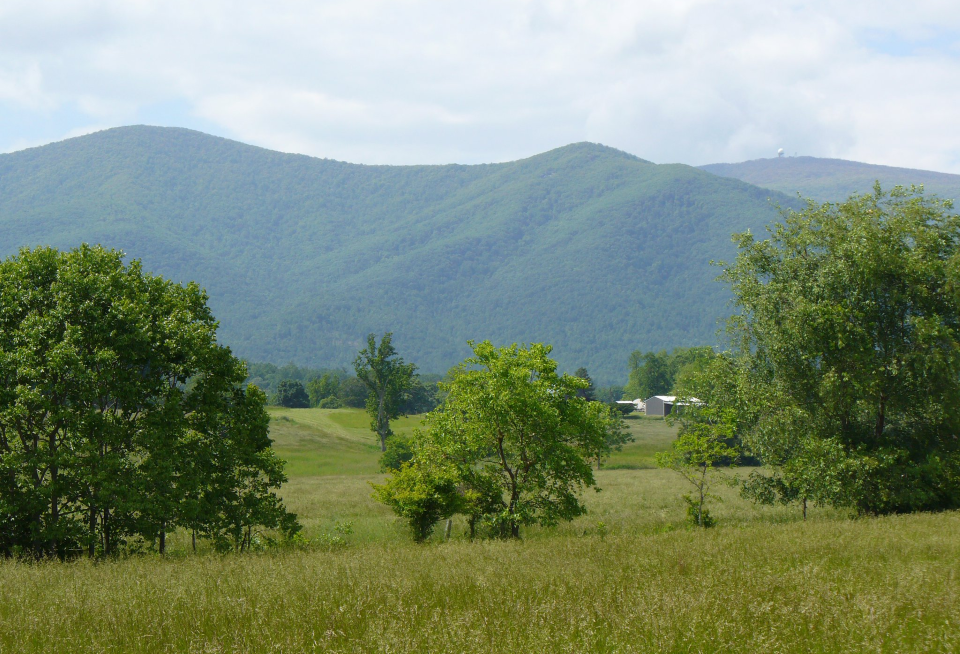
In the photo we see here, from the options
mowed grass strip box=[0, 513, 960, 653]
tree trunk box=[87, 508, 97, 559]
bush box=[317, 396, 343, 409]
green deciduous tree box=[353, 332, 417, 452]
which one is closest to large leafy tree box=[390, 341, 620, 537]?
tree trunk box=[87, 508, 97, 559]

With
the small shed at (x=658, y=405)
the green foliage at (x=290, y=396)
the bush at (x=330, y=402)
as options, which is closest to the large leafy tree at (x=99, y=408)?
the green foliage at (x=290, y=396)

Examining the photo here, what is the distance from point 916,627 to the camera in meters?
7.18

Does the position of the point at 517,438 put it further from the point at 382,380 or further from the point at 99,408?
the point at 382,380

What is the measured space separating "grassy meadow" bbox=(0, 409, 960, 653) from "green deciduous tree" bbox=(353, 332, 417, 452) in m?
78.7

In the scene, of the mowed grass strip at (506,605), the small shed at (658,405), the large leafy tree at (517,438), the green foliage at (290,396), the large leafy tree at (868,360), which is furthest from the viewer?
the small shed at (658,405)

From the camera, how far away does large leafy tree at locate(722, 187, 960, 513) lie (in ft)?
81.3

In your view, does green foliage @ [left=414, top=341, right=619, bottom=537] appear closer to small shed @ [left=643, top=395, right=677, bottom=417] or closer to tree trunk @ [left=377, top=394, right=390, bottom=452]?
tree trunk @ [left=377, top=394, right=390, bottom=452]

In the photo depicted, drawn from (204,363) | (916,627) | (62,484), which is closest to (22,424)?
(62,484)

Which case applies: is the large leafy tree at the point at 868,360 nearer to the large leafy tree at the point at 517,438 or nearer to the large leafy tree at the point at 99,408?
the large leafy tree at the point at 517,438

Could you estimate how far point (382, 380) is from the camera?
93.2 m

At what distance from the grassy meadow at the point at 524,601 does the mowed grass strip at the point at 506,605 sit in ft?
0.09

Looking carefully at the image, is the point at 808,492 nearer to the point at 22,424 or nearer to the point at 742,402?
the point at 742,402

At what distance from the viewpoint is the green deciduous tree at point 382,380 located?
92312 millimetres

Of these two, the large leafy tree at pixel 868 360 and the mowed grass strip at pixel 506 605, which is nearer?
the mowed grass strip at pixel 506 605
